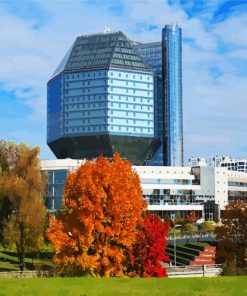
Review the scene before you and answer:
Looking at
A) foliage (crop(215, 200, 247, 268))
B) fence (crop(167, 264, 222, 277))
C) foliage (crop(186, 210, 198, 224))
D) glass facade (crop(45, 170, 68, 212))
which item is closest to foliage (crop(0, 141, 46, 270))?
fence (crop(167, 264, 222, 277))

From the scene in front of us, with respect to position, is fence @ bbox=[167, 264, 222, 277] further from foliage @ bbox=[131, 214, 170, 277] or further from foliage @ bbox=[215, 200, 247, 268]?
foliage @ bbox=[131, 214, 170, 277]

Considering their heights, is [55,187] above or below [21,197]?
above

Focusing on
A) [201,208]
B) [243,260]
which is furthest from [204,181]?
[243,260]

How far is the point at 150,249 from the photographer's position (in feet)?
173

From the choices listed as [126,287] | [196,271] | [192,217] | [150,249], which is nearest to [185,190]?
[192,217]

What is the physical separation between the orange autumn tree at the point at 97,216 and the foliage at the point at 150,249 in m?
6.76

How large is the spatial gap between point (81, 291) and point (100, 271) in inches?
969

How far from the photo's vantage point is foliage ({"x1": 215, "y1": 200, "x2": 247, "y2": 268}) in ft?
208

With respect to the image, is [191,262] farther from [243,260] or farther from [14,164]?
[14,164]

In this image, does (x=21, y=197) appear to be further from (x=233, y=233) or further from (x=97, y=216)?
(x=233, y=233)

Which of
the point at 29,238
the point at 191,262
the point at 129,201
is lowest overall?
the point at 191,262

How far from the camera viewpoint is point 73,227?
44875 mm

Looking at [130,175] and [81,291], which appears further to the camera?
[130,175]

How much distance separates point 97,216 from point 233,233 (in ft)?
82.9
